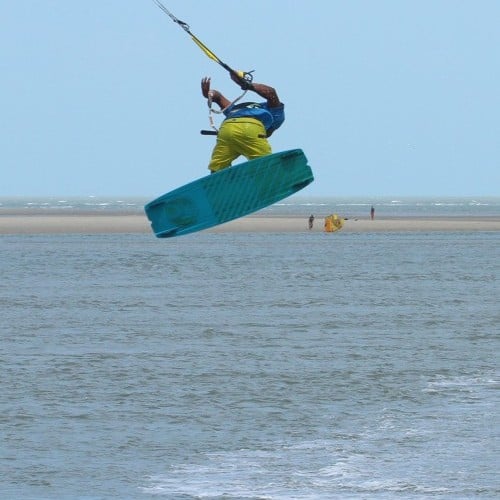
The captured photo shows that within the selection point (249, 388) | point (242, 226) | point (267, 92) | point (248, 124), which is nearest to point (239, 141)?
point (248, 124)

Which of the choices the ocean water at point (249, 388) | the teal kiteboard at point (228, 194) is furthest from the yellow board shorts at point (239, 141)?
the ocean water at point (249, 388)

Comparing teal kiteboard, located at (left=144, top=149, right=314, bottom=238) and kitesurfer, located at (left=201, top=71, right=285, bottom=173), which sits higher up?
kitesurfer, located at (left=201, top=71, right=285, bottom=173)

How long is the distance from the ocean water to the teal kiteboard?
3.15m

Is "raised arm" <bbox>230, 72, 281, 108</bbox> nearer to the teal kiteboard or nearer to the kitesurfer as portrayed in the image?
the kitesurfer

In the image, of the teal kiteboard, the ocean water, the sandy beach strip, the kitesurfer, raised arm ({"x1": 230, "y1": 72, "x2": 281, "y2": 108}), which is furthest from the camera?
the sandy beach strip

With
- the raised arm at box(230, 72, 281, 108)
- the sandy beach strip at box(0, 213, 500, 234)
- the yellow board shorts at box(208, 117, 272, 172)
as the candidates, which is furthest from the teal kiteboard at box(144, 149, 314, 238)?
the sandy beach strip at box(0, 213, 500, 234)

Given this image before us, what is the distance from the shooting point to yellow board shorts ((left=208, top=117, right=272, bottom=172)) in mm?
14500

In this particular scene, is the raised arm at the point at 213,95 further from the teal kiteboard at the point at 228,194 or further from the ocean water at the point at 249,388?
the ocean water at the point at 249,388

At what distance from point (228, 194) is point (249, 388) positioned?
8.46 meters

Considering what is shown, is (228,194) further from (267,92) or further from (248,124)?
(267,92)

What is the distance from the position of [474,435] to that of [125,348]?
41.8 ft

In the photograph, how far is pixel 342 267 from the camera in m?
60.9

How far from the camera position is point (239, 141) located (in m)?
14.6

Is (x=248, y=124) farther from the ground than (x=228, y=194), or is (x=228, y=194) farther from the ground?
(x=248, y=124)
